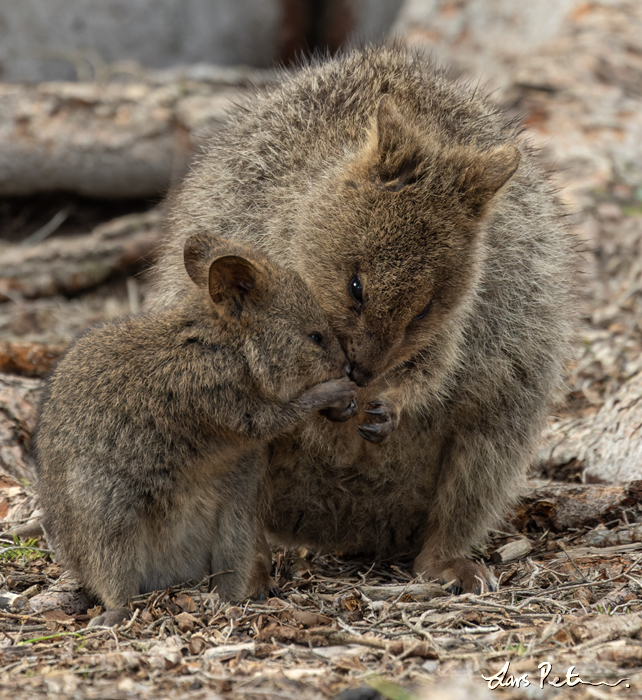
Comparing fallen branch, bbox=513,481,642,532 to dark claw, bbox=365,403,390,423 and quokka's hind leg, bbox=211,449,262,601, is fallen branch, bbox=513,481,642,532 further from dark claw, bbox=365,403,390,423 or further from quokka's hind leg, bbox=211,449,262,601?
quokka's hind leg, bbox=211,449,262,601

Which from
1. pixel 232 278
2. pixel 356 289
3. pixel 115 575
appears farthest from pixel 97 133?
pixel 115 575

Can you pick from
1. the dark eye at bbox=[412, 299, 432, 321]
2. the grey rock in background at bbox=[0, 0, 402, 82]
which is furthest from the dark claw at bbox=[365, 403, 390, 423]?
the grey rock in background at bbox=[0, 0, 402, 82]

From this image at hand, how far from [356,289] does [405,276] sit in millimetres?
251

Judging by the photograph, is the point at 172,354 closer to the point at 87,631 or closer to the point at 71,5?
the point at 87,631

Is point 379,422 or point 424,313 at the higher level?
point 424,313

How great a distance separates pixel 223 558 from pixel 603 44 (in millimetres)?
7654

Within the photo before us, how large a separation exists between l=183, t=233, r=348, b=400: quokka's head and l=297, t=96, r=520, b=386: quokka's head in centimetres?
12

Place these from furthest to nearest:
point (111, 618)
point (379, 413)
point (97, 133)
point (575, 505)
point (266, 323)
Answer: point (97, 133), point (575, 505), point (379, 413), point (266, 323), point (111, 618)

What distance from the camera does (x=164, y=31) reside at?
38.3ft

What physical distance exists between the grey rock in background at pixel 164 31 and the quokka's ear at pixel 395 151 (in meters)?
6.46

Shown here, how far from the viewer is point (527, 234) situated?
4.88 m

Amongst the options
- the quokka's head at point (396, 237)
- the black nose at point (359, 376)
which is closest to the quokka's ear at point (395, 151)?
the quokka's head at point (396, 237)

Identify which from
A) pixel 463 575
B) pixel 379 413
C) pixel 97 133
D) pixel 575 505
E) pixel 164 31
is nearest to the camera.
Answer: pixel 379 413
